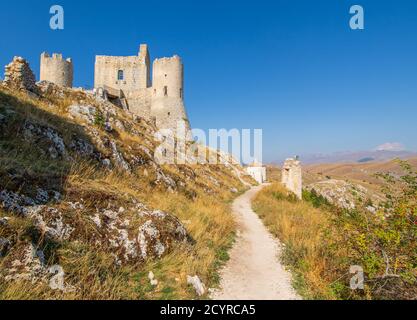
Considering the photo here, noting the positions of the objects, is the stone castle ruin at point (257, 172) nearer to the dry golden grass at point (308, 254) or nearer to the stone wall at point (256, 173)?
the stone wall at point (256, 173)

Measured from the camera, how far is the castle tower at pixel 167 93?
3722cm

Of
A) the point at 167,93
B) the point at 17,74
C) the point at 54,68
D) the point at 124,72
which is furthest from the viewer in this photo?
the point at 124,72

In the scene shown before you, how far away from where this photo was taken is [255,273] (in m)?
5.42

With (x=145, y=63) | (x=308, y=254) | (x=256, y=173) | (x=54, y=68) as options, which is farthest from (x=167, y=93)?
(x=308, y=254)

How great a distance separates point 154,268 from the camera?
4.75 m

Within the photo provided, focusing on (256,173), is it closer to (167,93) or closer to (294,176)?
(167,93)

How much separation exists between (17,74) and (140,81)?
2799cm

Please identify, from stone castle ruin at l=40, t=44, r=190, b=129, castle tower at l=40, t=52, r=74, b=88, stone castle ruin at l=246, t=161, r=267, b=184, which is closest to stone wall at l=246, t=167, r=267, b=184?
stone castle ruin at l=246, t=161, r=267, b=184

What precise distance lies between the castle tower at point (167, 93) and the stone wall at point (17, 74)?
24.0 metres
